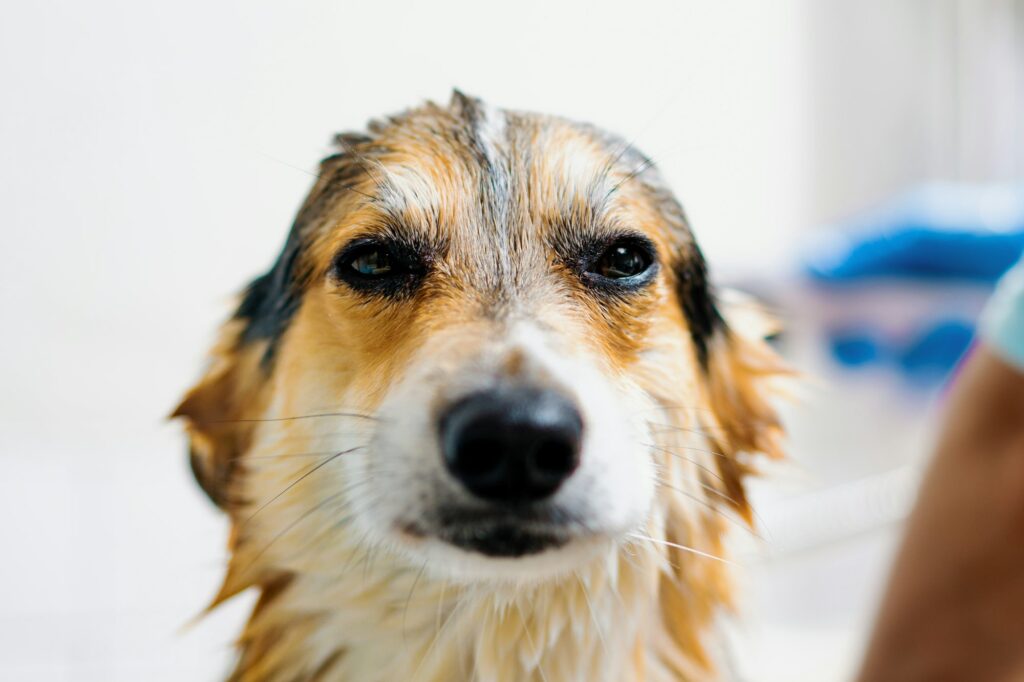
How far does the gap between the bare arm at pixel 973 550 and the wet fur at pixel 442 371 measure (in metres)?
0.32

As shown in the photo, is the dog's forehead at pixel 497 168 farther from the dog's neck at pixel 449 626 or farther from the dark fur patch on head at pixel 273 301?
the dog's neck at pixel 449 626

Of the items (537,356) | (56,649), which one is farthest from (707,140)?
(56,649)

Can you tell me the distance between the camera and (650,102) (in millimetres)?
464

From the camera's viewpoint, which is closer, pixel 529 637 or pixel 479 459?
pixel 479 459

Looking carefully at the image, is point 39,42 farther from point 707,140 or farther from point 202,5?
point 707,140

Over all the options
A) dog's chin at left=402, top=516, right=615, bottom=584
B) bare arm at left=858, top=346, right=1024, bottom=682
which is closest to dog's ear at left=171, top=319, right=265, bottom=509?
dog's chin at left=402, top=516, right=615, bottom=584

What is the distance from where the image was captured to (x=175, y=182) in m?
0.44

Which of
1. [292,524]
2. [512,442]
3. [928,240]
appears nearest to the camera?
[512,442]

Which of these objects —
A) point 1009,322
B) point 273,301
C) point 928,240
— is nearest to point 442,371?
point 273,301

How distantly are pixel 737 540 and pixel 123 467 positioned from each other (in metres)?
0.36

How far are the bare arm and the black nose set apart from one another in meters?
0.51

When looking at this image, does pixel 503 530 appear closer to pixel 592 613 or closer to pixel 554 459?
pixel 554 459

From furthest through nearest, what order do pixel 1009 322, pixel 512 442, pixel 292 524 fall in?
pixel 1009 322, pixel 292 524, pixel 512 442

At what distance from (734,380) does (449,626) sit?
0.23 metres
